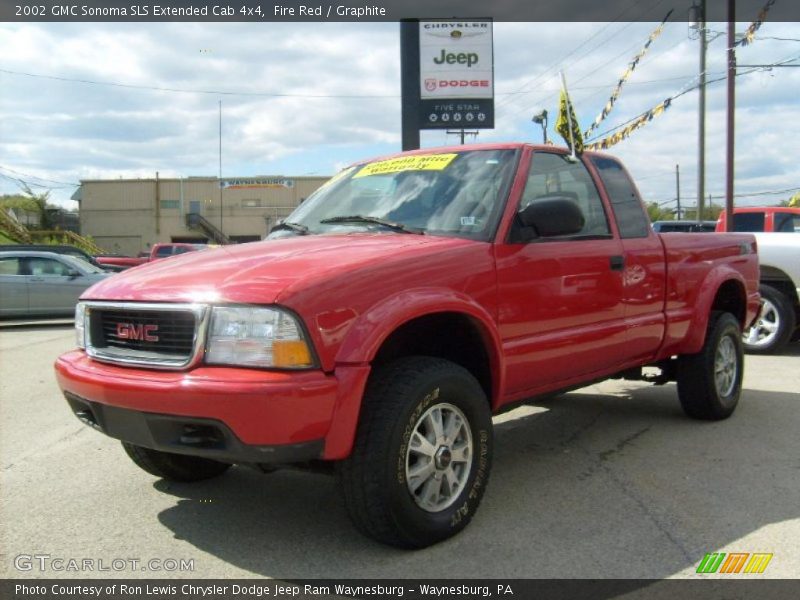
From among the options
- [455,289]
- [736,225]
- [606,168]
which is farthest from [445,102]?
[455,289]

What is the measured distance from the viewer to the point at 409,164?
437cm

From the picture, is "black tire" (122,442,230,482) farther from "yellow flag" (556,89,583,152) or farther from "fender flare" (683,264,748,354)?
"fender flare" (683,264,748,354)

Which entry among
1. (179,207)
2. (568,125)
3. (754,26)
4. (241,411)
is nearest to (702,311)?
(568,125)

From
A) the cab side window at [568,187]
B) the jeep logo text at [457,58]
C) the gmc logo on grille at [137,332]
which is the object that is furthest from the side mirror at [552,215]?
the jeep logo text at [457,58]

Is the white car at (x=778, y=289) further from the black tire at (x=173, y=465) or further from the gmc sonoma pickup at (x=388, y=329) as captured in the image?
the black tire at (x=173, y=465)

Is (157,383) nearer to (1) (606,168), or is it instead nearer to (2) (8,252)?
(1) (606,168)

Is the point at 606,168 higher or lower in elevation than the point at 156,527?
higher

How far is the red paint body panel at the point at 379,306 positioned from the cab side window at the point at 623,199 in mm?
83

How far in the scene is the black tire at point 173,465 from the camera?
3.85 metres

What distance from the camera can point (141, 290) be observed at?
3180mm

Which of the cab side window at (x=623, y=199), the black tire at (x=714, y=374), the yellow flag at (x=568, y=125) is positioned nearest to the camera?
the yellow flag at (x=568, y=125)

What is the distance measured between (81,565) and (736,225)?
36.5 ft

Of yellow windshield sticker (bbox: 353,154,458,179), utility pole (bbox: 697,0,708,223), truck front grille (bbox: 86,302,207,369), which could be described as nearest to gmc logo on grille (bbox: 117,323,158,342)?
truck front grille (bbox: 86,302,207,369)

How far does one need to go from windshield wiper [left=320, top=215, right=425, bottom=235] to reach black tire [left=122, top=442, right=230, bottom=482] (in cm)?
152
